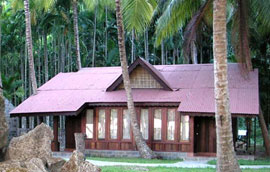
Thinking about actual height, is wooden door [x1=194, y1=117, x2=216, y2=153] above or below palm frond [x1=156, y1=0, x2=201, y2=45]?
below

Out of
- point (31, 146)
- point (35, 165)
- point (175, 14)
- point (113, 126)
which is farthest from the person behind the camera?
point (113, 126)

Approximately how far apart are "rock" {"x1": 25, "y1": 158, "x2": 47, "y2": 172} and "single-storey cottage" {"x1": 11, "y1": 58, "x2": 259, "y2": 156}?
9.68 meters

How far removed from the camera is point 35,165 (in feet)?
29.0

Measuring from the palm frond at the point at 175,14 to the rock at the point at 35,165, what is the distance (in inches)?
445

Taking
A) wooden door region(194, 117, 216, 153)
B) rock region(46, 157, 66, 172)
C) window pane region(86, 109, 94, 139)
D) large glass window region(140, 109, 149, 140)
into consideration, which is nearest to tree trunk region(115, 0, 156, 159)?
large glass window region(140, 109, 149, 140)

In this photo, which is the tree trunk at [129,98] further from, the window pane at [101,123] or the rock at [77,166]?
the rock at [77,166]

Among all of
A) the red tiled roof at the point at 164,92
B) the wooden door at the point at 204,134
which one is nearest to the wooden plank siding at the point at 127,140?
the red tiled roof at the point at 164,92

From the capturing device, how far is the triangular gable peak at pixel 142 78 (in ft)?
66.6

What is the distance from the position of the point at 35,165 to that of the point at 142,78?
12.5 metres

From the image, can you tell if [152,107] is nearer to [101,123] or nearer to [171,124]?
[171,124]

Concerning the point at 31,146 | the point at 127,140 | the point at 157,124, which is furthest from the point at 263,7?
the point at 31,146

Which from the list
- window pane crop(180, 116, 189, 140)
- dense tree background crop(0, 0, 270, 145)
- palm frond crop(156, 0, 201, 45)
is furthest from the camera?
dense tree background crop(0, 0, 270, 145)

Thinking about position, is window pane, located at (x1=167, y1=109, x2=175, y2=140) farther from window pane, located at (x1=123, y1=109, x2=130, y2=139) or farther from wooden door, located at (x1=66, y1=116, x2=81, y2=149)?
wooden door, located at (x1=66, y1=116, x2=81, y2=149)

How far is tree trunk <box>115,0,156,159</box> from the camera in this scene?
18.2 m
